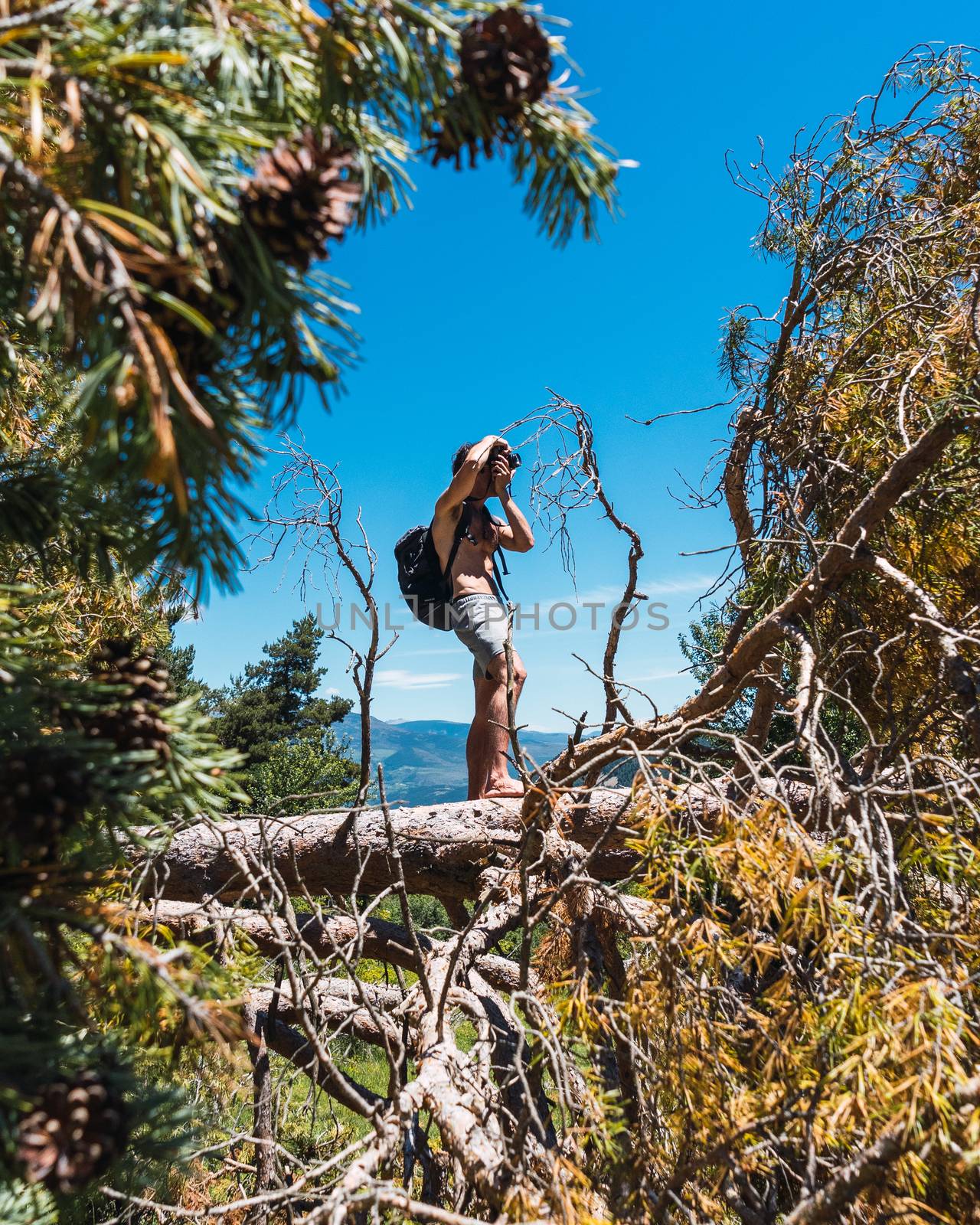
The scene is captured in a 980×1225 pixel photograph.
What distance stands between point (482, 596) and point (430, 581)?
12.3 inches

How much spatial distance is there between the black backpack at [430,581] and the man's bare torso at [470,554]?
27 mm

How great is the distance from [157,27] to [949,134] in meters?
3.54

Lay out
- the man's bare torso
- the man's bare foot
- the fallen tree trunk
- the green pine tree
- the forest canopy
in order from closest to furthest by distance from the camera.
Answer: the forest canopy, the fallen tree trunk, the man's bare foot, the man's bare torso, the green pine tree

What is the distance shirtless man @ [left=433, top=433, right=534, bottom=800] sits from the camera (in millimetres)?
3793

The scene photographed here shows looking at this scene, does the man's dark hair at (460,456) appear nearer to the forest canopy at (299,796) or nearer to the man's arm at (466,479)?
the man's arm at (466,479)

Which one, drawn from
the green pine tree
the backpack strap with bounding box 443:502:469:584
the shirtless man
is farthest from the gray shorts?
the green pine tree

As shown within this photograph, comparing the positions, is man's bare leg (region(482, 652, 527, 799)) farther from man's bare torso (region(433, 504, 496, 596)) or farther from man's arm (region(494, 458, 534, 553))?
man's arm (region(494, 458, 534, 553))

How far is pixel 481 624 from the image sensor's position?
384 cm

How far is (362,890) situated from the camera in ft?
13.5

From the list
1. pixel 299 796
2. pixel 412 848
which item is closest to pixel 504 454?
pixel 412 848

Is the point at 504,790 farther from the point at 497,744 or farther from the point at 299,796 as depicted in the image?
the point at 299,796

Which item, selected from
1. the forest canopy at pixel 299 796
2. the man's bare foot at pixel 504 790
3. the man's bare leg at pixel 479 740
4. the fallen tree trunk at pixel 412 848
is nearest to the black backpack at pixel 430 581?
the man's bare leg at pixel 479 740

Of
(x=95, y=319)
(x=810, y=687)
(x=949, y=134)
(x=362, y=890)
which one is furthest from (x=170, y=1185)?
(x=949, y=134)

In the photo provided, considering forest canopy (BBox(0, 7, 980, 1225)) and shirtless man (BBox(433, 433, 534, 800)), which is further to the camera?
shirtless man (BBox(433, 433, 534, 800))
